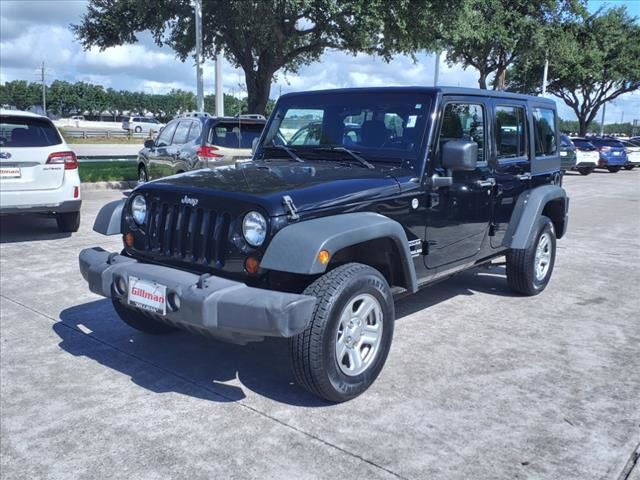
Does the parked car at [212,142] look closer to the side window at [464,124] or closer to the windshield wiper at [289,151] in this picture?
the windshield wiper at [289,151]

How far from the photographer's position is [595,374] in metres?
4.18

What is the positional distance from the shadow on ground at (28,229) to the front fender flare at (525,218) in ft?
19.7

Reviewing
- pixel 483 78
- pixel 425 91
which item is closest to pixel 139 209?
pixel 425 91

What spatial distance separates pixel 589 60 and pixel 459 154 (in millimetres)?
31859

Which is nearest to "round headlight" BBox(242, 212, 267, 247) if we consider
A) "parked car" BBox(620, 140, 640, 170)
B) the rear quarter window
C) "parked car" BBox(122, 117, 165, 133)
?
the rear quarter window

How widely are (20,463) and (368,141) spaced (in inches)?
118

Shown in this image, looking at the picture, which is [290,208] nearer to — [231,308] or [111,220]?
[231,308]

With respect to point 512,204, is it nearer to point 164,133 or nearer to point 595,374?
point 595,374

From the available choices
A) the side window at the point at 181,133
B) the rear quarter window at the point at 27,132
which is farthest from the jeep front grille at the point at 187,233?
the side window at the point at 181,133

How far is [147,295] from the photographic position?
358 cm

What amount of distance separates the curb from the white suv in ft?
19.5

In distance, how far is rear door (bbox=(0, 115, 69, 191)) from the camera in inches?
296

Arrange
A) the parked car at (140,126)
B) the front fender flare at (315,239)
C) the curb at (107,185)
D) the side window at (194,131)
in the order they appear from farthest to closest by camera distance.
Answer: the parked car at (140,126)
the curb at (107,185)
the side window at (194,131)
the front fender flare at (315,239)

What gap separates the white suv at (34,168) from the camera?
24.7ft
